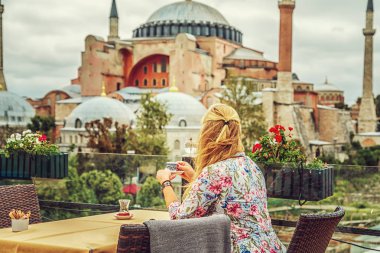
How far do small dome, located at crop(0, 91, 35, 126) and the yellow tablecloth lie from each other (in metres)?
28.7

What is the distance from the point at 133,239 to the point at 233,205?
623 mm

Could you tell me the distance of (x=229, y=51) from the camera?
128 feet

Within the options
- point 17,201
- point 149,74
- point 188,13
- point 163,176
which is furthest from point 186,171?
point 188,13

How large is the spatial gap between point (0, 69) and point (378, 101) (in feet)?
103

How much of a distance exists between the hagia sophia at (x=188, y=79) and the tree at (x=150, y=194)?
20.9 m

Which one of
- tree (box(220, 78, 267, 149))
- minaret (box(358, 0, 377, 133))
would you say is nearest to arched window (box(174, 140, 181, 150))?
→ tree (box(220, 78, 267, 149))

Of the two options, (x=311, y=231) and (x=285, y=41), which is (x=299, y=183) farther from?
(x=285, y=41)

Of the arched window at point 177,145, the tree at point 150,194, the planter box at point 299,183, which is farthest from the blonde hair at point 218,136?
the arched window at point 177,145

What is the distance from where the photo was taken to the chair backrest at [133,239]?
5.96ft

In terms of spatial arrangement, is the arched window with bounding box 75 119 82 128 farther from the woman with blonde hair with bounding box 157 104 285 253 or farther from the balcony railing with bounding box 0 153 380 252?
the woman with blonde hair with bounding box 157 104 285 253

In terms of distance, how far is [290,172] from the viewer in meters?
3.83

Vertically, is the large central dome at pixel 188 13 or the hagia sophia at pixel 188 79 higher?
the large central dome at pixel 188 13

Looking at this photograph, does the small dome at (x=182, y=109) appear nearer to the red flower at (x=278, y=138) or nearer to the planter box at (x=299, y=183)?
the red flower at (x=278, y=138)

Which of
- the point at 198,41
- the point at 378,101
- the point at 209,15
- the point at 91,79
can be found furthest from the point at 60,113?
the point at 378,101
